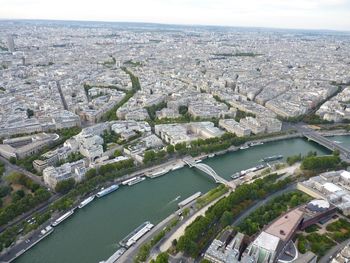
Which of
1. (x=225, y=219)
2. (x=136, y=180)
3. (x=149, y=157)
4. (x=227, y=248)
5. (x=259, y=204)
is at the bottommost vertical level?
(x=136, y=180)

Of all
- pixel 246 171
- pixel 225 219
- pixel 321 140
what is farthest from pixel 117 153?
pixel 321 140

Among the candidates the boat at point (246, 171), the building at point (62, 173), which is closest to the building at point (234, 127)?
the boat at point (246, 171)

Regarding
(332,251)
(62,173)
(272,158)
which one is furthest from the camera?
(272,158)

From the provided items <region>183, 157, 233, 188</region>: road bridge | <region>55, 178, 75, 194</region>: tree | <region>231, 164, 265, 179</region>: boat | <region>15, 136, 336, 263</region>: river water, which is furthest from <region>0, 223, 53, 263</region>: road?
<region>231, 164, 265, 179</region>: boat

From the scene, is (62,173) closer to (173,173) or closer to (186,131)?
(173,173)

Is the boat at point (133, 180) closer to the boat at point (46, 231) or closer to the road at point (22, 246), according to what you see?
the boat at point (46, 231)

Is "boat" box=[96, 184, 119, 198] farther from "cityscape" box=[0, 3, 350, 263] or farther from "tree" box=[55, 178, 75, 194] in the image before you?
"tree" box=[55, 178, 75, 194]

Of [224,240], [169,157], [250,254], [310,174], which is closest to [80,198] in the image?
[169,157]
